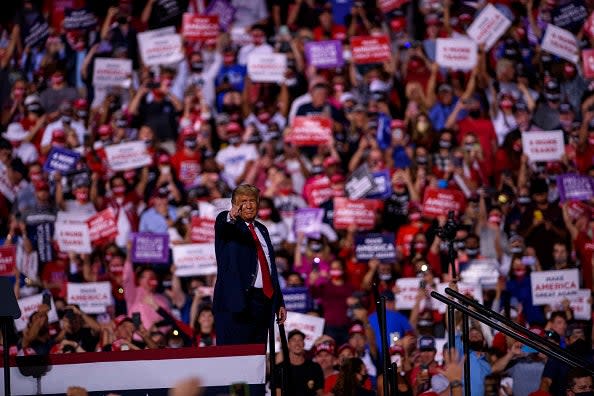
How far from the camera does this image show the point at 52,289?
15.3 m

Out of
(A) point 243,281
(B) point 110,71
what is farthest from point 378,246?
(A) point 243,281

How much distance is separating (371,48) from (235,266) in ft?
25.5

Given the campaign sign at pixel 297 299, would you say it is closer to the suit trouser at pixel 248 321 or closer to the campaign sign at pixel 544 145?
the campaign sign at pixel 544 145

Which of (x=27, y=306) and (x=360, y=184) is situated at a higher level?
(x=360, y=184)

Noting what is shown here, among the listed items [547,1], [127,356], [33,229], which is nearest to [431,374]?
[127,356]

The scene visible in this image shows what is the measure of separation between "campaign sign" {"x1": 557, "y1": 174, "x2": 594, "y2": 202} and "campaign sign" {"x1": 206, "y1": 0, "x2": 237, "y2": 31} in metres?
5.02

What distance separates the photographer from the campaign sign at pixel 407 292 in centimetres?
1450

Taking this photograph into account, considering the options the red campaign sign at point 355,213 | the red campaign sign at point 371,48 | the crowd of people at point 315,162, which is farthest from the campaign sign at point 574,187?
the red campaign sign at point 371,48

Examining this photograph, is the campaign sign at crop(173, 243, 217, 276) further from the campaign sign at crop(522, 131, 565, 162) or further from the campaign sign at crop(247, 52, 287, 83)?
the campaign sign at crop(522, 131, 565, 162)

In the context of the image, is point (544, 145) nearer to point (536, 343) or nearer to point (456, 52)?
point (456, 52)

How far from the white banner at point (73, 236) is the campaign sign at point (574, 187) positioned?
499cm

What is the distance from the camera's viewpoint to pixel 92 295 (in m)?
14.9

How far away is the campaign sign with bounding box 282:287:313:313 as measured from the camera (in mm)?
14359

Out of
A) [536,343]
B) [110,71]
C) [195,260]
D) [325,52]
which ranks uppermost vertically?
[536,343]
